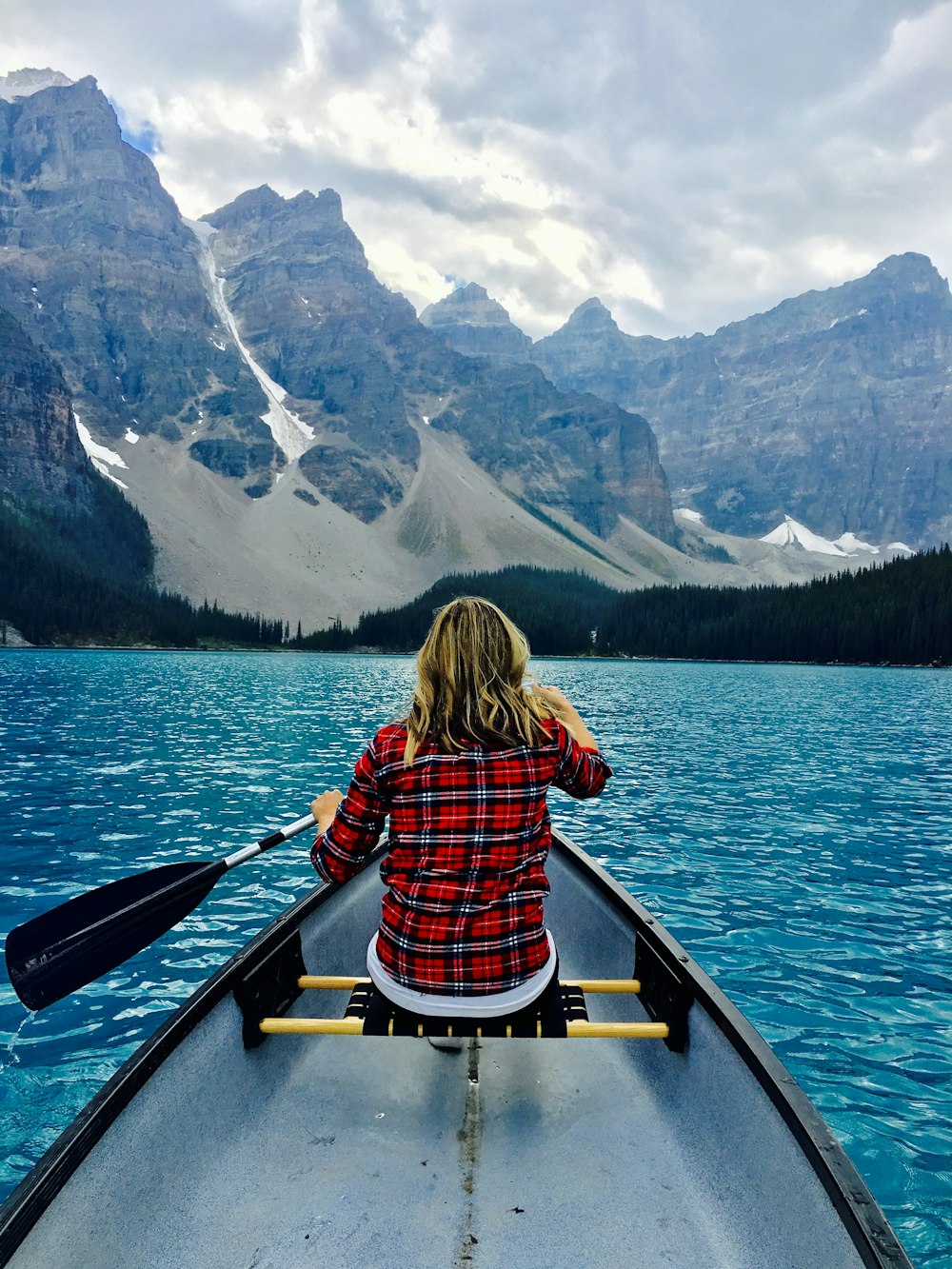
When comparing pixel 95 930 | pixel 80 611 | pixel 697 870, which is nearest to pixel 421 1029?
pixel 95 930

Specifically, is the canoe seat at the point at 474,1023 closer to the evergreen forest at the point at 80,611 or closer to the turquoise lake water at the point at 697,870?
the turquoise lake water at the point at 697,870

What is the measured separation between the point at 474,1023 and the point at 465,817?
1.27 meters

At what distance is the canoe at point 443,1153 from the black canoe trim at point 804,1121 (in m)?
0.01

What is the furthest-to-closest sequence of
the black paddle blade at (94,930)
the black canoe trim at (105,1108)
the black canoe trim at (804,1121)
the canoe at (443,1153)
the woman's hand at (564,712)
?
the black paddle blade at (94,930) < the woman's hand at (564,712) < the canoe at (443,1153) < the black canoe trim at (105,1108) < the black canoe trim at (804,1121)

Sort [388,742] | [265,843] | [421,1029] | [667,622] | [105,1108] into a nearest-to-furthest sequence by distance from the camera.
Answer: [105,1108]
[388,742]
[421,1029]
[265,843]
[667,622]

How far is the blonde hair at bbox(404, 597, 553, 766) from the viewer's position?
4.30m

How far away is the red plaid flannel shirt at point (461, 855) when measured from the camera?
4.26 metres

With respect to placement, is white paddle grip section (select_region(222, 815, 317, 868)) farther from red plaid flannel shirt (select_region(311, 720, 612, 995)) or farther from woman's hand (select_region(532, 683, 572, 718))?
woman's hand (select_region(532, 683, 572, 718))

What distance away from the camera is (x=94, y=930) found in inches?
221

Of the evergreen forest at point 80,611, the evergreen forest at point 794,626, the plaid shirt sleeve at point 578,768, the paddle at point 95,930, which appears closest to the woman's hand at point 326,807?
the plaid shirt sleeve at point 578,768

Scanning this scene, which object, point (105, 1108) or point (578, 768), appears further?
point (578, 768)

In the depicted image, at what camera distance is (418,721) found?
14.3 feet

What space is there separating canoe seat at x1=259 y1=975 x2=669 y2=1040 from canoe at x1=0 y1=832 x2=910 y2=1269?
0.74ft

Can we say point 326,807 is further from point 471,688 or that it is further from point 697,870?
point 697,870
